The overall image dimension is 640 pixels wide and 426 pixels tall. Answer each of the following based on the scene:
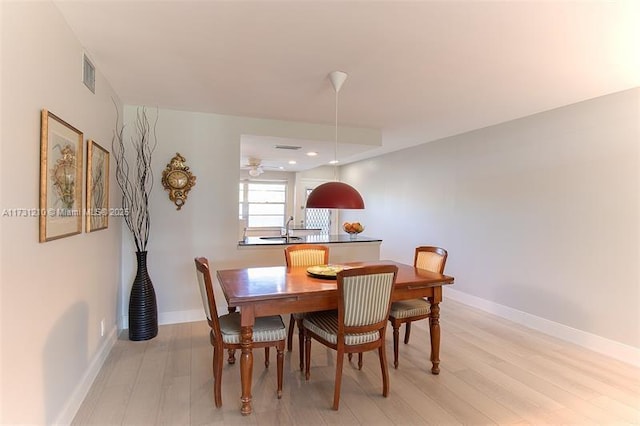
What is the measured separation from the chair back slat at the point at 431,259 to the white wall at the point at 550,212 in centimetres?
140

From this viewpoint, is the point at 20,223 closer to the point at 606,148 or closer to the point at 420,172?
the point at 606,148

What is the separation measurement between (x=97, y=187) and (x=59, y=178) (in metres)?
0.81

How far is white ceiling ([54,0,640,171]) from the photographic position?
5.89ft

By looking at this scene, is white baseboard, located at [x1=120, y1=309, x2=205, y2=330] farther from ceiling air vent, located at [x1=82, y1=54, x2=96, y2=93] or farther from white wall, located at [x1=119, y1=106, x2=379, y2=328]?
ceiling air vent, located at [x1=82, y1=54, x2=96, y2=93]

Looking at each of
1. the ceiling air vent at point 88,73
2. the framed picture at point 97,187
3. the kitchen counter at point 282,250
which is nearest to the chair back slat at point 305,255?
the kitchen counter at point 282,250

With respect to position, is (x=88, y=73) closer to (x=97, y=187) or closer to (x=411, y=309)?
(x=97, y=187)

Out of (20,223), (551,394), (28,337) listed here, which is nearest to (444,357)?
(551,394)

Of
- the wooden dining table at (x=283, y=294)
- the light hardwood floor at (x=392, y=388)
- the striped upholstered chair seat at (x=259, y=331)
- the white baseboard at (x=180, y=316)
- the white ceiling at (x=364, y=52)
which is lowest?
the light hardwood floor at (x=392, y=388)

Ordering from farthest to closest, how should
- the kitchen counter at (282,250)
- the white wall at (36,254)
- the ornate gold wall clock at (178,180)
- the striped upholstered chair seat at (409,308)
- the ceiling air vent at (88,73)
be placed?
the kitchen counter at (282,250)
the ornate gold wall clock at (178,180)
the striped upholstered chair seat at (409,308)
the ceiling air vent at (88,73)
the white wall at (36,254)

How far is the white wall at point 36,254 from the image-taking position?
1.38 metres

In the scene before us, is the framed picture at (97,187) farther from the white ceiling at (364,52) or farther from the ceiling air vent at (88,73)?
the white ceiling at (364,52)

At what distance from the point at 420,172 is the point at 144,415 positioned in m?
4.83

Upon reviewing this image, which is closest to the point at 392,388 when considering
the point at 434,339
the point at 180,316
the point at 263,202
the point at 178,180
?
the point at 434,339

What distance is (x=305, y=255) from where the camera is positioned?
3436mm
